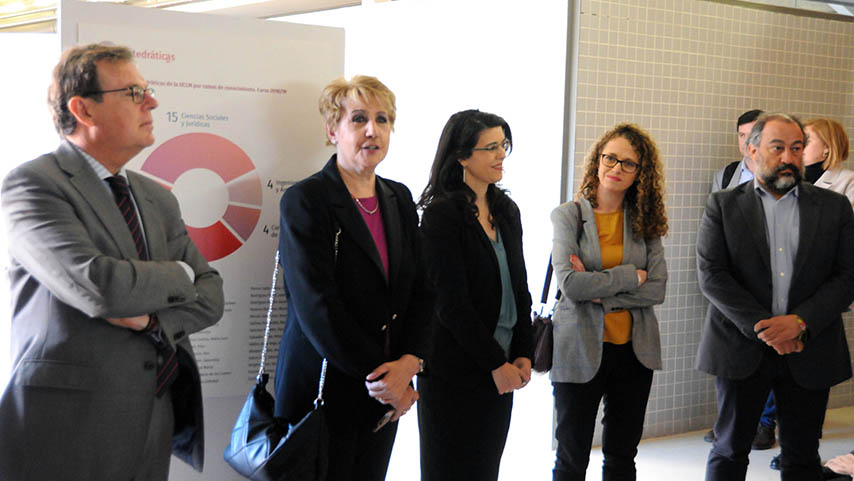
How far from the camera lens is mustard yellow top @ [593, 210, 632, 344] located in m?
3.12

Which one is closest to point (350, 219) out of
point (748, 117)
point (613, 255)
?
point (613, 255)

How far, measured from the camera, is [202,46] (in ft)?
9.11

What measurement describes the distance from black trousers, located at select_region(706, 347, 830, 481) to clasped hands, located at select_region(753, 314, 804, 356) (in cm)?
7

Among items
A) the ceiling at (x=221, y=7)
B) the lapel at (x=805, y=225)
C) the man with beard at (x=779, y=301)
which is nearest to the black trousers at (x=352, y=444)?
the man with beard at (x=779, y=301)

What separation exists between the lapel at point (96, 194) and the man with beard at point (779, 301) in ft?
7.38

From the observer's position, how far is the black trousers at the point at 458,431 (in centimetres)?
274

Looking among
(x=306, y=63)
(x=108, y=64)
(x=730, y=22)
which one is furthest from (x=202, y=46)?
(x=730, y=22)

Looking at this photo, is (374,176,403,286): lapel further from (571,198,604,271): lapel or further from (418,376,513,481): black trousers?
(571,198,604,271): lapel

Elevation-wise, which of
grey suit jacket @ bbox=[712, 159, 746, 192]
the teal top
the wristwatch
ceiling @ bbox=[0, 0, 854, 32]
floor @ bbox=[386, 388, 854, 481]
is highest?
ceiling @ bbox=[0, 0, 854, 32]

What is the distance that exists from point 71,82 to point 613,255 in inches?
80.0

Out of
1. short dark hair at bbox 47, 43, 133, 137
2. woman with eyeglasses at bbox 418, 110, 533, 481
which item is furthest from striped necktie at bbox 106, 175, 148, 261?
woman with eyeglasses at bbox 418, 110, 533, 481

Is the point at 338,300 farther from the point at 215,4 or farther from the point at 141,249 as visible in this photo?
the point at 215,4

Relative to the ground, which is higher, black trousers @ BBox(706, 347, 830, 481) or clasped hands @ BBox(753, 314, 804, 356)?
clasped hands @ BBox(753, 314, 804, 356)

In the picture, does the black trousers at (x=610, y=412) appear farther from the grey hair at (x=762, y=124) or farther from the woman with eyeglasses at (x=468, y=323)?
the grey hair at (x=762, y=124)
